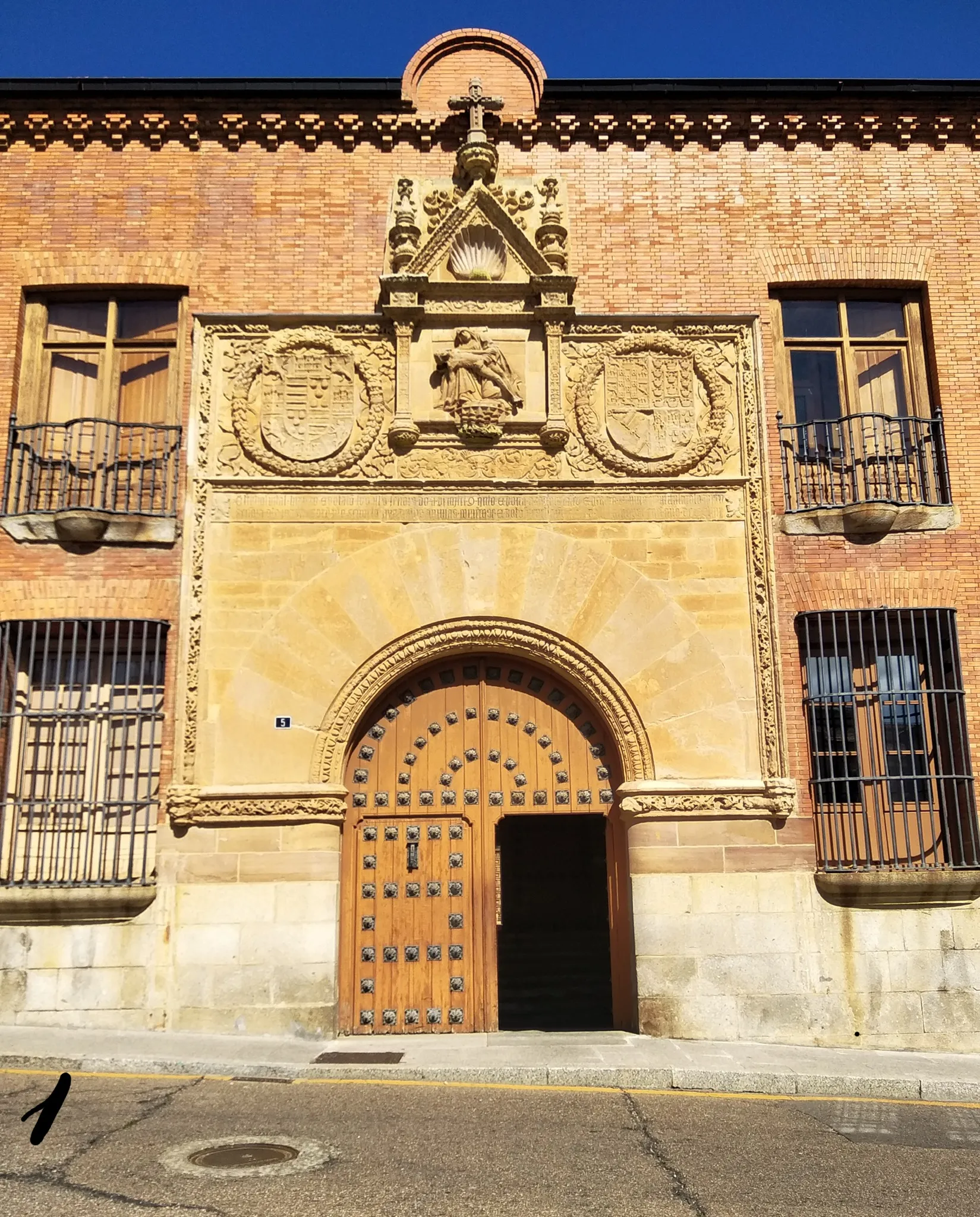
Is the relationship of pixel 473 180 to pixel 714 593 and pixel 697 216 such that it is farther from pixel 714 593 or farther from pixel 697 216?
pixel 714 593

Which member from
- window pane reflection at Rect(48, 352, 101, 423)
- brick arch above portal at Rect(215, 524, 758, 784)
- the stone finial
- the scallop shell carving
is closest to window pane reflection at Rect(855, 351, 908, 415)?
brick arch above portal at Rect(215, 524, 758, 784)

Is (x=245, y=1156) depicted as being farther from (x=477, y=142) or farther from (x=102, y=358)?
(x=477, y=142)

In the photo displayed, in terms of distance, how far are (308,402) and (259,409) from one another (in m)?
0.49

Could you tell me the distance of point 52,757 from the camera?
1032cm

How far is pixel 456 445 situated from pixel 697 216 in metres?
3.62

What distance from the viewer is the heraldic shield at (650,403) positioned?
10.8m

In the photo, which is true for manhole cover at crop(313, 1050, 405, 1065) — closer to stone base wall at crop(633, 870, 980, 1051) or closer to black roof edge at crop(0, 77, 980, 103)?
stone base wall at crop(633, 870, 980, 1051)

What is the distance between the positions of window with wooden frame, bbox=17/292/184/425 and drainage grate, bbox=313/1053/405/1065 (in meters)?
6.33

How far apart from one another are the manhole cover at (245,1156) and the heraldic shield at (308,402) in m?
6.28

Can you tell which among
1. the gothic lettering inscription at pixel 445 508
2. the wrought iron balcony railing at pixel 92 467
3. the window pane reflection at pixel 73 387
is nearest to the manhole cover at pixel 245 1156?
the gothic lettering inscription at pixel 445 508

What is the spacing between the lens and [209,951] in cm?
959

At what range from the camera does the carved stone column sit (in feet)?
34.8

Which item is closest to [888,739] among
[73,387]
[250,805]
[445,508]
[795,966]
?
A: [795,966]

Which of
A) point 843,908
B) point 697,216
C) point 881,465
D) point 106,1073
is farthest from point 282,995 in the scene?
point 697,216
